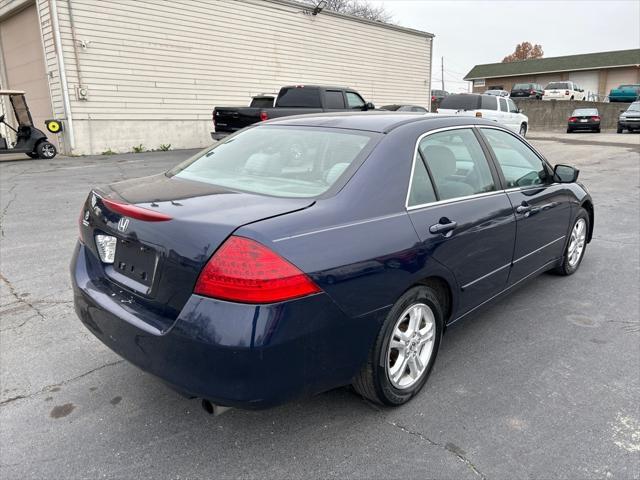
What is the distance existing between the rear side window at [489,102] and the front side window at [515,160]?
1515cm

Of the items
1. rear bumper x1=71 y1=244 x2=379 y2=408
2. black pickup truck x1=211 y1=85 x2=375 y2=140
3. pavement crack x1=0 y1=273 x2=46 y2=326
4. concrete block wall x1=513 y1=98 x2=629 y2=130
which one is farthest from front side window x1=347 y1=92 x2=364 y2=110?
concrete block wall x1=513 y1=98 x2=629 y2=130

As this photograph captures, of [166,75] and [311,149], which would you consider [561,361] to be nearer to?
[311,149]

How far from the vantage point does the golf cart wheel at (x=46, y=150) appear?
1365cm

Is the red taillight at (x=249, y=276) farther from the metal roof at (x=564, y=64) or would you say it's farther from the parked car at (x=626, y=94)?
the metal roof at (x=564, y=64)

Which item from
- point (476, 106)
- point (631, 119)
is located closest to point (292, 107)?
point (476, 106)

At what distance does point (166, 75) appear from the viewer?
16.1m

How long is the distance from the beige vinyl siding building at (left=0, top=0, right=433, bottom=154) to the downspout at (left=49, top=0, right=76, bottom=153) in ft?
0.13

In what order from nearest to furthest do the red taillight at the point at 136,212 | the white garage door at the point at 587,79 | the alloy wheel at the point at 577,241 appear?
the red taillight at the point at 136,212 < the alloy wheel at the point at 577,241 < the white garage door at the point at 587,79

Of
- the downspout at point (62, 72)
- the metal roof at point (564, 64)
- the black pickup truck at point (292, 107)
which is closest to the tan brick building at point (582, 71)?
the metal roof at point (564, 64)

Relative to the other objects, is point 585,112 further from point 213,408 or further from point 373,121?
point 213,408

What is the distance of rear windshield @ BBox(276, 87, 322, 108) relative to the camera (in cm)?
1402

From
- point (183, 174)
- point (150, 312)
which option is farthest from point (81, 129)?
point (150, 312)

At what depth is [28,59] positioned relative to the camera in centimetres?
1585

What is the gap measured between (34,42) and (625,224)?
16.7 metres
